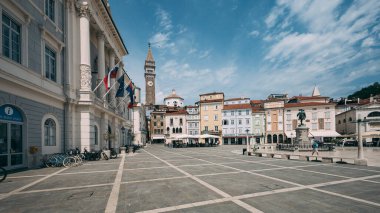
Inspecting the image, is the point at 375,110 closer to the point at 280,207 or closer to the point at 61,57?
the point at 280,207

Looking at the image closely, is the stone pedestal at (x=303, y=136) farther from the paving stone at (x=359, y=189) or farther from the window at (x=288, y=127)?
the window at (x=288, y=127)

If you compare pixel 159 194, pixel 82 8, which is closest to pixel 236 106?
pixel 82 8

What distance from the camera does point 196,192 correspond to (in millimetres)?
7410

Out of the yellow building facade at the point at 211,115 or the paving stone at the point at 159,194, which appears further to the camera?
the yellow building facade at the point at 211,115

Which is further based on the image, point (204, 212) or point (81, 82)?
point (81, 82)

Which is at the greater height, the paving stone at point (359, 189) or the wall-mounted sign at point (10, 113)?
the wall-mounted sign at point (10, 113)

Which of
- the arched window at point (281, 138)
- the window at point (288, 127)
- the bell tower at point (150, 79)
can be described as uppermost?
the bell tower at point (150, 79)

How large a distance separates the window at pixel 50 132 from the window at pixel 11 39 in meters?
4.92

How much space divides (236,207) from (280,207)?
126 centimetres

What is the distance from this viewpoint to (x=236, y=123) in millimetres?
64562

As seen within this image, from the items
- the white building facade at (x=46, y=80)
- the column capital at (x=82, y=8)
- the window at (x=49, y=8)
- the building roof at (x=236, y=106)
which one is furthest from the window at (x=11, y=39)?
the building roof at (x=236, y=106)

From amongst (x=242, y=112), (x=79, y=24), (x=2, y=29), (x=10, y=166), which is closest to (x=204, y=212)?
(x=10, y=166)

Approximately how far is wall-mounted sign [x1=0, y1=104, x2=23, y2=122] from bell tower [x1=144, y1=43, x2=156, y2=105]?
90.2 metres

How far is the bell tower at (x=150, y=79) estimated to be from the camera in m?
103
